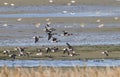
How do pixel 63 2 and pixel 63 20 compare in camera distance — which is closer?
pixel 63 20

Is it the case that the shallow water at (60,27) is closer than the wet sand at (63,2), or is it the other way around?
the shallow water at (60,27)

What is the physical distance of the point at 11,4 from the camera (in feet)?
117

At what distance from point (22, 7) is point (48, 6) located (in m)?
1.75

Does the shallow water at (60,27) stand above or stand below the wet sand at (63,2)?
above

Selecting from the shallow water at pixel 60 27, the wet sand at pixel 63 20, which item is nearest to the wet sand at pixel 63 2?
the wet sand at pixel 63 20

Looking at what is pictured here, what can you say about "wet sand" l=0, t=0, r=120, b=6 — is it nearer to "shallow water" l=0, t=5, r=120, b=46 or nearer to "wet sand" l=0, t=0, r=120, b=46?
"wet sand" l=0, t=0, r=120, b=46

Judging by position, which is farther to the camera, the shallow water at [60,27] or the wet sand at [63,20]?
the wet sand at [63,20]

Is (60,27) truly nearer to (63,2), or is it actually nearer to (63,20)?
(63,20)

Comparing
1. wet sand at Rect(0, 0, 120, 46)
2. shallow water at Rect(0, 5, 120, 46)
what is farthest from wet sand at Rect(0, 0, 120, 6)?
shallow water at Rect(0, 5, 120, 46)

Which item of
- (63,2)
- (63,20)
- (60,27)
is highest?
(60,27)

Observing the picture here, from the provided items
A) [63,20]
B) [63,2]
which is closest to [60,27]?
[63,20]

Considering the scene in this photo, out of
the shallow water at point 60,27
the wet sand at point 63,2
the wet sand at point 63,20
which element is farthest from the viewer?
the wet sand at point 63,2

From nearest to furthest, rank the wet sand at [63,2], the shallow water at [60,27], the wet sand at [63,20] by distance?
the shallow water at [60,27], the wet sand at [63,20], the wet sand at [63,2]

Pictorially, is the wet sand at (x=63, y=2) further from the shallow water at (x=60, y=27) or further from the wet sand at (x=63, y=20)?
the shallow water at (x=60, y=27)
